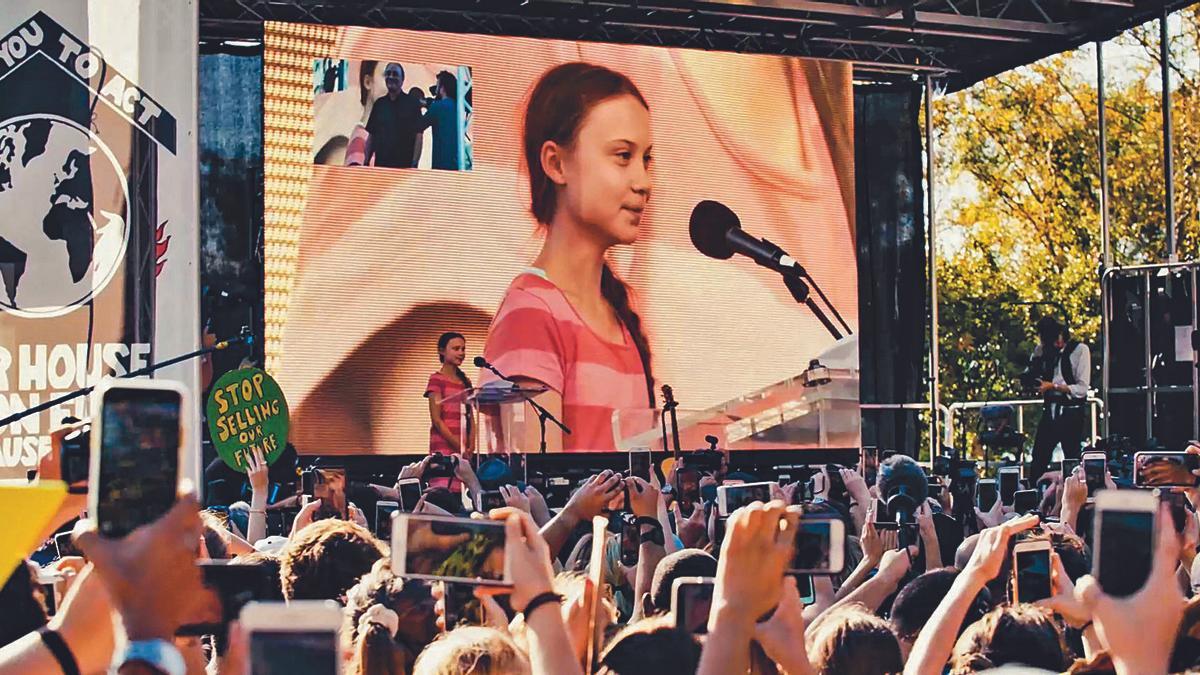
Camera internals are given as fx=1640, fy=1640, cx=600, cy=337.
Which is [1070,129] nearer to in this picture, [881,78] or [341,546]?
[881,78]

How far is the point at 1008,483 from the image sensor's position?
7805 mm

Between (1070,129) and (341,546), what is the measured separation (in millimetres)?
27049

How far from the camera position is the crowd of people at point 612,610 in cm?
168

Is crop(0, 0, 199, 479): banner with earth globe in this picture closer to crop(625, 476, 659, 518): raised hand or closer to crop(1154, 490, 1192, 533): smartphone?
crop(625, 476, 659, 518): raised hand

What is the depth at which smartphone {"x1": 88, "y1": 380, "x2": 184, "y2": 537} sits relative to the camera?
1570mm

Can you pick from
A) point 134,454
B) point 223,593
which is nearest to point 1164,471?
point 223,593

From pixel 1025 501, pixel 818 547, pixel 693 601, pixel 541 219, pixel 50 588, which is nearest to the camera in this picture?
pixel 818 547

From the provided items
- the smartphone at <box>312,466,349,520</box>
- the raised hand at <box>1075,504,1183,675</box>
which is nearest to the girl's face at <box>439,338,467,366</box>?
the smartphone at <box>312,466,349,520</box>

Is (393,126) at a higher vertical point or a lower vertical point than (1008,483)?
higher

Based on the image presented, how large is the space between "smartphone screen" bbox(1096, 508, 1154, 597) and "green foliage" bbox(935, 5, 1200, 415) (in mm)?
27446

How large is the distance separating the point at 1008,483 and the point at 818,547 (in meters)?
5.77

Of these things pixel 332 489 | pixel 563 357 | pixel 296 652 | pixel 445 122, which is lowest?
pixel 332 489

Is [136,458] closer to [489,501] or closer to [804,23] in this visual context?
[489,501]

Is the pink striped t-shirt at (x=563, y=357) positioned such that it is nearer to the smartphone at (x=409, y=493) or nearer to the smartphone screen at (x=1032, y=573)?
the smartphone at (x=409, y=493)
